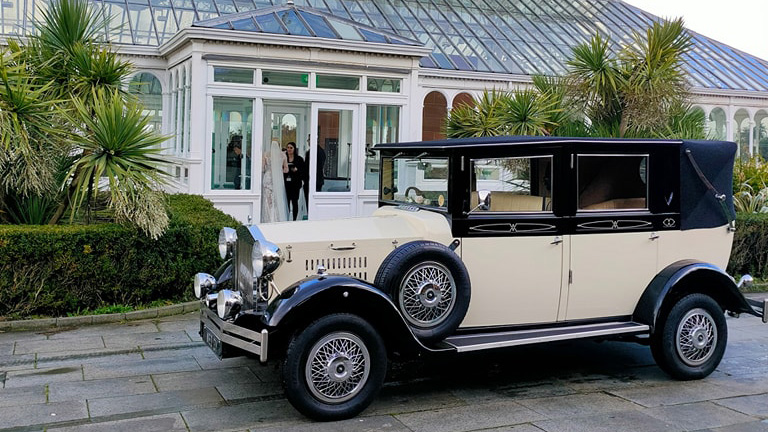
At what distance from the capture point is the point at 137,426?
5.45m

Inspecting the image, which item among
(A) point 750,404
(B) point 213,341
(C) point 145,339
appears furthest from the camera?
(C) point 145,339

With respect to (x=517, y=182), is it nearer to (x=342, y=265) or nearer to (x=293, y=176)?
(x=342, y=265)

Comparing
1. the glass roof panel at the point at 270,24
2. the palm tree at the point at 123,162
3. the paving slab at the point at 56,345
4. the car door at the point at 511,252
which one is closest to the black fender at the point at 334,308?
the car door at the point at 511,252

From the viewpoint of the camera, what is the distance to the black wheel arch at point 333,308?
552 cm

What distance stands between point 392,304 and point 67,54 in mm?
6527

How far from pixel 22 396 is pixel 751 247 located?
10775mm

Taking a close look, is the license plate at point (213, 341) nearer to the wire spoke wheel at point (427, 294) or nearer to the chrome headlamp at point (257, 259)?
the chrome headlamp at point (257, 259)

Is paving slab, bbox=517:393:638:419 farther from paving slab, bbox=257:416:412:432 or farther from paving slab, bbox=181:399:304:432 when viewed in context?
paving slab, bbox=181:399:304:432

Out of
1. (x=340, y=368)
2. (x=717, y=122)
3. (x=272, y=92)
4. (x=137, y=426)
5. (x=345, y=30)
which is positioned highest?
(x=345, y=30)

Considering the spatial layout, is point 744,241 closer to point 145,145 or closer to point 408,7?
point 145,145

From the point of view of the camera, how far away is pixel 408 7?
69.3ft

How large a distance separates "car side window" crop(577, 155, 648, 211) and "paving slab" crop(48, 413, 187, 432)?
149 inches

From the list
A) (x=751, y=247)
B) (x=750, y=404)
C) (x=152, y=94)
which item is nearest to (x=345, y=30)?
(x=152, y=94)

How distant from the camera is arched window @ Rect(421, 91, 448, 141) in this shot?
17172mm
